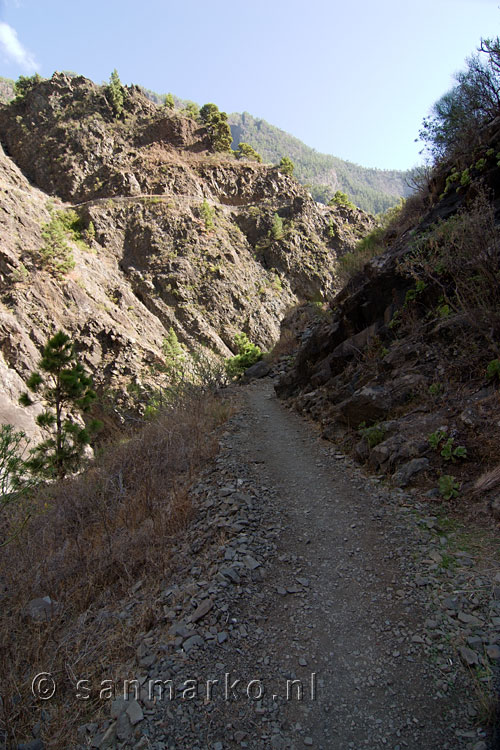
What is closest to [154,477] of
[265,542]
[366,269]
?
[265,542]

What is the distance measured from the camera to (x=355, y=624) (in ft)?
8.77

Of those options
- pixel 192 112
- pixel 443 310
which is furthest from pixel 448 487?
pixel 192 112

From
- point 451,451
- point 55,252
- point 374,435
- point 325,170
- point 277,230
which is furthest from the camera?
point 325,170

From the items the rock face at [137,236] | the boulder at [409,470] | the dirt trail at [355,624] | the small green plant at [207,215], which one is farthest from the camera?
the small green plant at [207,215]

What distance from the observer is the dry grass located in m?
2.38

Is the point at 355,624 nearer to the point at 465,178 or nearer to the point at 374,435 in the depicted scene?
the point at 374,435

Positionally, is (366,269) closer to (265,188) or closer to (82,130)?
(265,188)

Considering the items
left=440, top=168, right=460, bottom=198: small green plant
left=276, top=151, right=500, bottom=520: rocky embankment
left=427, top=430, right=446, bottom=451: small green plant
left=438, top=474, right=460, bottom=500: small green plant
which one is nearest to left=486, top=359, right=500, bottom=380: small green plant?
left=276, top=151, right=500, bottom=520: rocky embankment

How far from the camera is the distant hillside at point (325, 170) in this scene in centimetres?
12825

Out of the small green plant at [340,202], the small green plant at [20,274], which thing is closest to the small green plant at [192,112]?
the small green plant at [340,202]

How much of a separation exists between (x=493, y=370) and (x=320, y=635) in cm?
371

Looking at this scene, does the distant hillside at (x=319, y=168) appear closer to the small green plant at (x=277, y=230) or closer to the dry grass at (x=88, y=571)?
the small green plant at (x=277, y=230)

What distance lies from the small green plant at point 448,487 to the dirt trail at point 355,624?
0.49 metres

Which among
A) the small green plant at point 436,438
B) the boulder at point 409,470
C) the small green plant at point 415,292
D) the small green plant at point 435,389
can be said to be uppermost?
the small green plant at point 415,292
